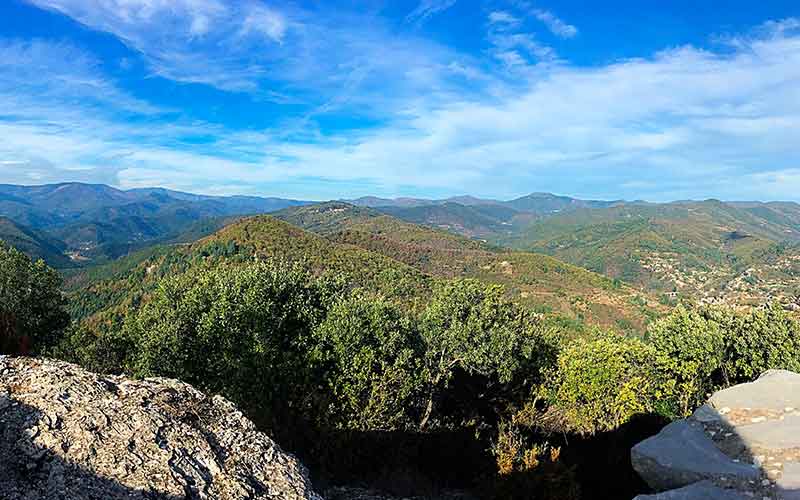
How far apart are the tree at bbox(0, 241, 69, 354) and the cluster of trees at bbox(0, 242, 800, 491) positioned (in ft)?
0.34

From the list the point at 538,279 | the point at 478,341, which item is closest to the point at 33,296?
the point at 478,341

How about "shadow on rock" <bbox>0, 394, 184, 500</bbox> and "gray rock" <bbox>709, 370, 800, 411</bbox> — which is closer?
"shadow on rock" <bbox>0, 394, 184, 500</bbox>

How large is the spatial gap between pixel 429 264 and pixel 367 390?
441 ft

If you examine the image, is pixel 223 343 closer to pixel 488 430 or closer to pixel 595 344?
pixel 488 430

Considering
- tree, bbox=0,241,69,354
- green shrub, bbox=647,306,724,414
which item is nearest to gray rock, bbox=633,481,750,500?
green shrub, bbox=647,306,724,414

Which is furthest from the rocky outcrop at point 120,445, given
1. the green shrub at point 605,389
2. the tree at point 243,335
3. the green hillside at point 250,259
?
the green hillside at point 250,259

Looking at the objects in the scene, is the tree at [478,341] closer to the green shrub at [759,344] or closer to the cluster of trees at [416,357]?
the cluster of trees at [416,357]

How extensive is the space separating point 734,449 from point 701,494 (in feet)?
6.45

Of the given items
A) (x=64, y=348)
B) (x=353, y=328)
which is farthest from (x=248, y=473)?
(x=64, y=348)

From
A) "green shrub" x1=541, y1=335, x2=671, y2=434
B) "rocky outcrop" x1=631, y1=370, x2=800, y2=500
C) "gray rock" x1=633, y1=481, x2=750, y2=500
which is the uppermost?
"rocky outcrop" x1=631, y1=370, x2=800, y2=500

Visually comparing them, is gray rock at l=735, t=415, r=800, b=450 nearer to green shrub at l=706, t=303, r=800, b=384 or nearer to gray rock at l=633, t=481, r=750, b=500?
gray rock at l=633, t=481, r=750, b=500

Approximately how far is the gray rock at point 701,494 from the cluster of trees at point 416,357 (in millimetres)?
4164

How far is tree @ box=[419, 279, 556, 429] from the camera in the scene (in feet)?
62.4

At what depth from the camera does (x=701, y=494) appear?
9.03 metres
